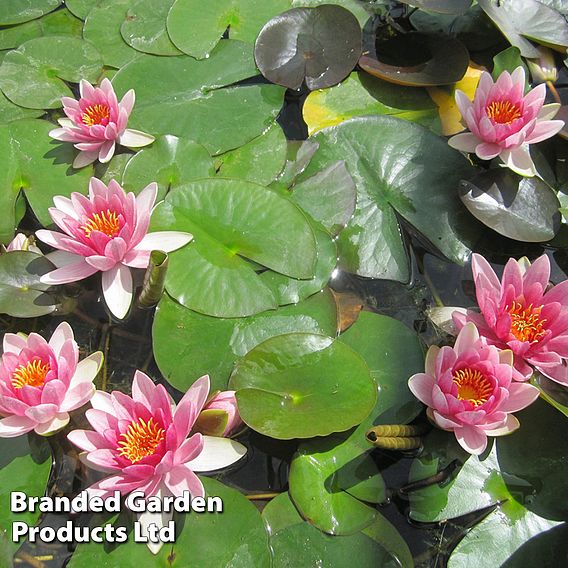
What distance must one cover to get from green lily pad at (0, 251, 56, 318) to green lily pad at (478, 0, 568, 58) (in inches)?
93.3

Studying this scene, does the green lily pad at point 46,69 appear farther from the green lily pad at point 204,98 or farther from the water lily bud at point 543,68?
the water lily bud at point 543,68

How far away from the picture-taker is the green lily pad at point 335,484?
171cm

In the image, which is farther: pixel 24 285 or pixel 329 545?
pixel 24 285

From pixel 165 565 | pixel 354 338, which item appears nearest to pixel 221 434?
pixel 165 565

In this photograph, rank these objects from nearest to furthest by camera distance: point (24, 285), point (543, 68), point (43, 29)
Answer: point (24, 285) → point (543, 68) → point (43, 29)

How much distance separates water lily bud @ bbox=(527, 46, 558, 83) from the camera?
2.70m

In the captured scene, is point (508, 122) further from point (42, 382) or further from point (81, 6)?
point (81, 6)

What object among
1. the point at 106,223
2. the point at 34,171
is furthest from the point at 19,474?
the point at 34,171

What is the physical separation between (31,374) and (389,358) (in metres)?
1.24

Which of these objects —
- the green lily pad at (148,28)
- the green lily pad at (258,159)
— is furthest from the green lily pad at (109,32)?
the green lily pad at (258,159)

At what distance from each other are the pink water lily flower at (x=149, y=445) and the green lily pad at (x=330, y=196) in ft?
2.98


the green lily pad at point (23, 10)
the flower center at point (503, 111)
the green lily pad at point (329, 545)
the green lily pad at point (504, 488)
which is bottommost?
the green lily pad at point (504, 488)

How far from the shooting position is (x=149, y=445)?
1.69 metres

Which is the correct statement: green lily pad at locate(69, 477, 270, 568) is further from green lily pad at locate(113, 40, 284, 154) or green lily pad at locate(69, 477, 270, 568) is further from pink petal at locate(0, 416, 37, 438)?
green lily pad at locate(113, 40, 284, 154)
